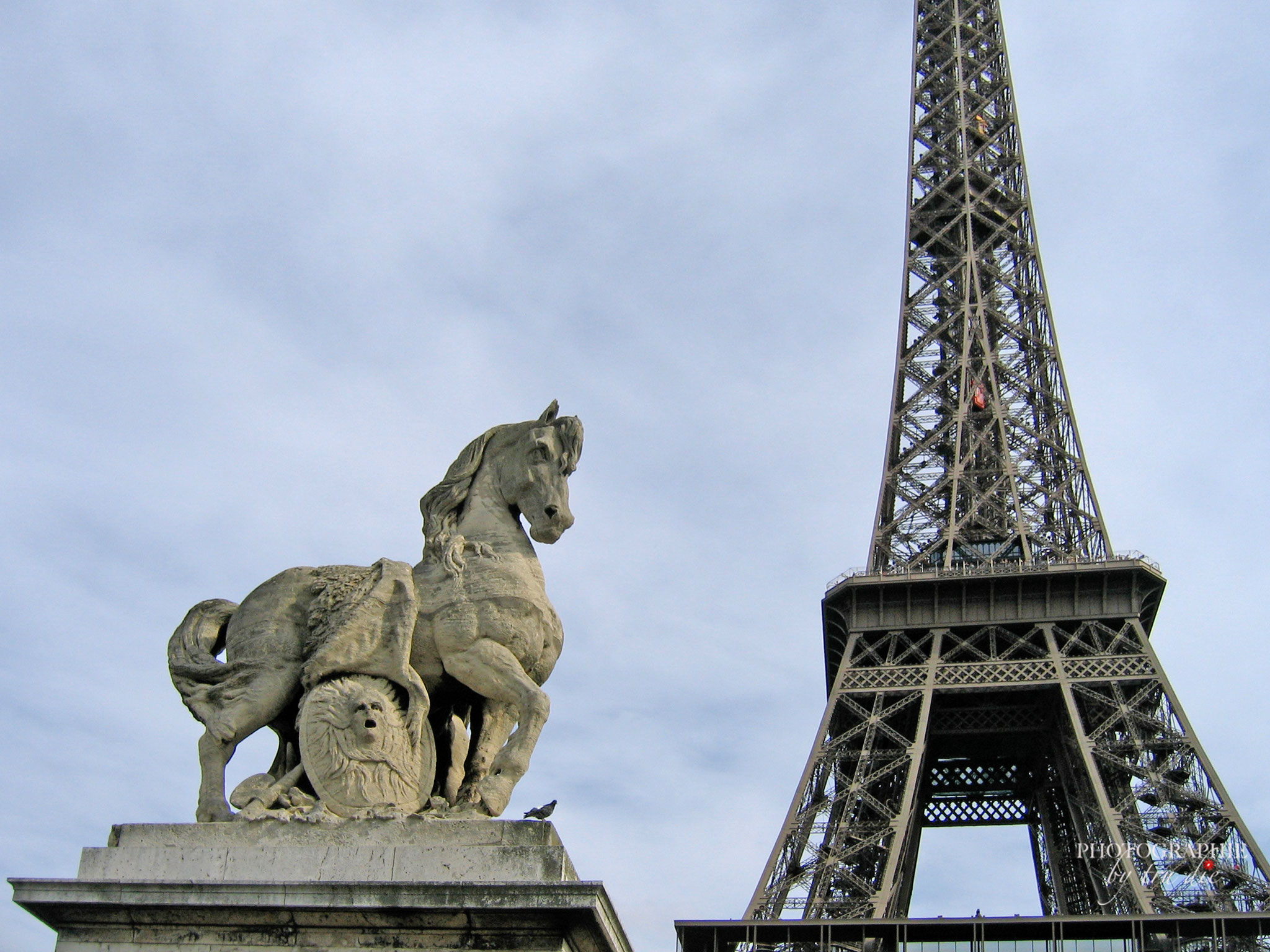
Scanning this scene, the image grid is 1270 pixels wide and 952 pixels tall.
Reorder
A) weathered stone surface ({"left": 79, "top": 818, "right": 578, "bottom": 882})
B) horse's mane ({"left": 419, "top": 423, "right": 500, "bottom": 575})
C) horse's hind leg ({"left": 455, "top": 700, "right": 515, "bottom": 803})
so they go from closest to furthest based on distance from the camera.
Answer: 1. weathered stone surface ({"left": 79, "top": 818, "right": 578, "bottom": 882})
2. horse's hind leg ({"left": 455, "top": 700, "right": 515, "bottom": 803})
3. horse's mane ({"left": 419, "top": 423, "right": 500, "bottom": 575})

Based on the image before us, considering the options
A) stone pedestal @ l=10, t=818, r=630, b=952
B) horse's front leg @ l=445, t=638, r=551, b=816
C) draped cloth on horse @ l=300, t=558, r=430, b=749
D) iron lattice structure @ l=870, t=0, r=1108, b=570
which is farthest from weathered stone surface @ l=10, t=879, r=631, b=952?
iron lattice structure @ l=870, t=0, r=1108, b=570

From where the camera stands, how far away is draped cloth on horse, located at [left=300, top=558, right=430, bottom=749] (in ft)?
29.2

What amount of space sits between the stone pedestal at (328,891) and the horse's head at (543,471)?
211 cm

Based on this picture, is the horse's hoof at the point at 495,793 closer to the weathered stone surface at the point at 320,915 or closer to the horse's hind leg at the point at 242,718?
the weathered stone surface at the point at 320,915

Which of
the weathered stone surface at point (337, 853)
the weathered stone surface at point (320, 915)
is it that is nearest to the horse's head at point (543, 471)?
the weathered stone surface at point (337, 853)

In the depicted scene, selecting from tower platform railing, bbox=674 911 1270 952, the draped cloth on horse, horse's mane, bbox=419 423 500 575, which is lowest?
the draped cloth on horse

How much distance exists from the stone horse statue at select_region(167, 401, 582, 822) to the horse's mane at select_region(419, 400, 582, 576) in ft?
0.36

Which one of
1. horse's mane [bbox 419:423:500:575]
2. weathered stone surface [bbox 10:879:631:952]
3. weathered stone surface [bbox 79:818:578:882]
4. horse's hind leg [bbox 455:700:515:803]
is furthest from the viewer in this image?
horse's mane [bbox 419:423:500:575]

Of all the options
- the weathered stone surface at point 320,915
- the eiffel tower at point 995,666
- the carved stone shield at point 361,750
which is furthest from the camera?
the eiffel tower at point 995,666

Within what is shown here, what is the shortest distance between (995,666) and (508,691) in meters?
41.7

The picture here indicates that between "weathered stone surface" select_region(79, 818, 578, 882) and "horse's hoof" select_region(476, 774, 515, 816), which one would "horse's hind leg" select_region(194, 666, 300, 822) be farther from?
"horse's hoof" select_region(476, 774, 515, 816)

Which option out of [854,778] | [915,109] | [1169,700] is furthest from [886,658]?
[915,109]

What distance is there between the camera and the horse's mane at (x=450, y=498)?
9.52m

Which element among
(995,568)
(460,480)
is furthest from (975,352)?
(460,480)
